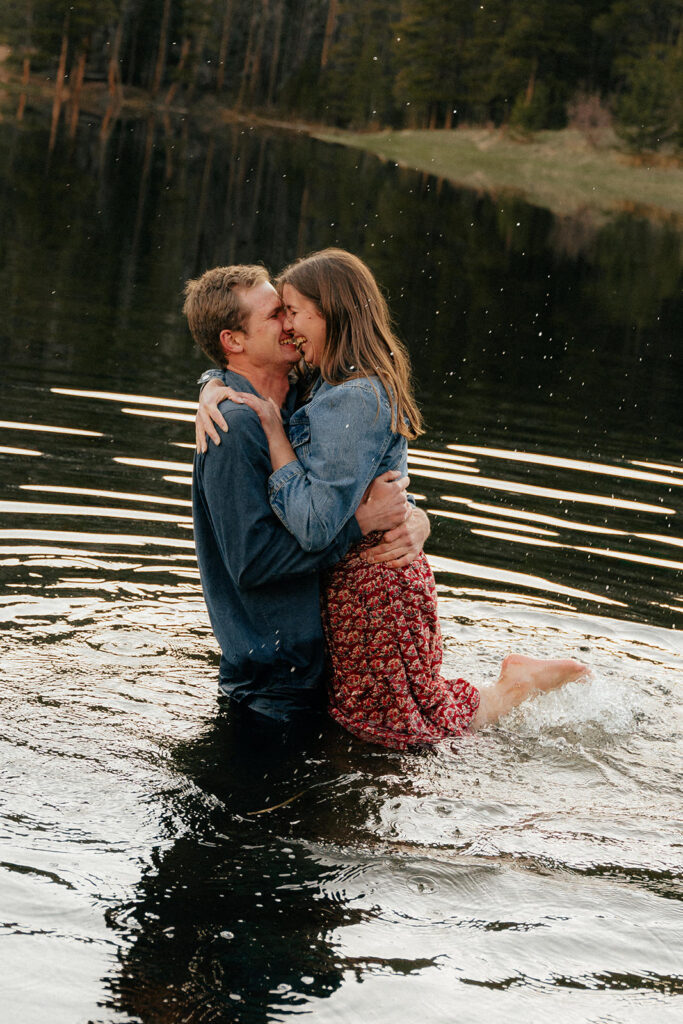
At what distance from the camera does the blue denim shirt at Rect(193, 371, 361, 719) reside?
507 cm

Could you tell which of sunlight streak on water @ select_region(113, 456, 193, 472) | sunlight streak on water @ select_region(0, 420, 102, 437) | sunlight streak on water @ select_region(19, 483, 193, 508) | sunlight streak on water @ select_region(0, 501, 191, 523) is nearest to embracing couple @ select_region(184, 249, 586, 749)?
sunlight streak on water @ select_region(0, 501, 191, 523)

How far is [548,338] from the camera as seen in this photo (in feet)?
63.9

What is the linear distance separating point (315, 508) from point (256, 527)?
1.00 ft

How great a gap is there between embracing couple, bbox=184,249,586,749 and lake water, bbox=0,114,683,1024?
0.29 metres

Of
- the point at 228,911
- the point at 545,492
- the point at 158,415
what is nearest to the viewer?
the point at 228,911

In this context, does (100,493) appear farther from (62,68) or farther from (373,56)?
(373,56)

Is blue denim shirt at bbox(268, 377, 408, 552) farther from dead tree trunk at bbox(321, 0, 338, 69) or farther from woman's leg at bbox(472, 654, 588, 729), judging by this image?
dead tree trunk at bbox(321, 0, 338, 69)

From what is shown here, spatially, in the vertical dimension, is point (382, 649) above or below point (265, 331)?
below

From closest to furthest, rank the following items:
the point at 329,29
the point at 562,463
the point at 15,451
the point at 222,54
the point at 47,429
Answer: the point at 15,451 < the point at 47,429 < the point at 562,463 < the point at 222,54 < the point at 329,29

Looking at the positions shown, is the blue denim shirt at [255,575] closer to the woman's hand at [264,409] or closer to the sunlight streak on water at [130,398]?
the woman's hand at [264,409]

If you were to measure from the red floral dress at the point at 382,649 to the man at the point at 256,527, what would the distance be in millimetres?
85

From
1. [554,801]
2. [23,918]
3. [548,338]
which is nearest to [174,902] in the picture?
[23,918]

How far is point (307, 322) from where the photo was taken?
16.4 ft

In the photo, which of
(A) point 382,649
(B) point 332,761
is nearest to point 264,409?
(A) point 382,649
